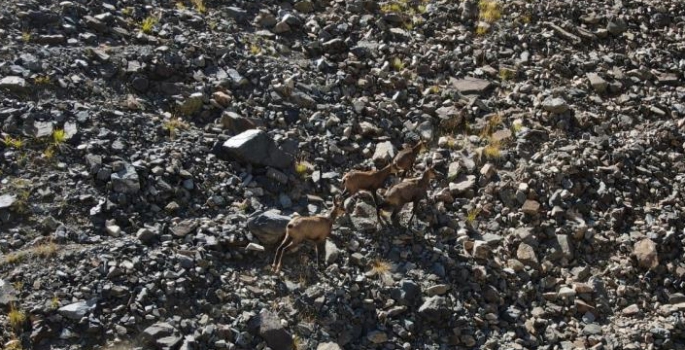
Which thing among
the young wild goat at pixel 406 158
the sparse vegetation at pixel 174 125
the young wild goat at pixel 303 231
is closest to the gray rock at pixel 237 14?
the sparse vegetation at pixel 174 125

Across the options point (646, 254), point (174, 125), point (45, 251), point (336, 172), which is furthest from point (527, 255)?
point (45, 251)

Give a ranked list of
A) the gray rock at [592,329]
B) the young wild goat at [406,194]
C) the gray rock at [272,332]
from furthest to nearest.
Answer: the young wild goat at [406,194]
the gray rock at [592,329]
the gray rock at [272,332]

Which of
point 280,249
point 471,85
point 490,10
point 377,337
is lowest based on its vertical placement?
point 377,337

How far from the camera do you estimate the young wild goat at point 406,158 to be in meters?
12.6

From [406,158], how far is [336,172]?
1.23 metres

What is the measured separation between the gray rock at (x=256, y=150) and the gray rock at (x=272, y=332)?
3.32 metres

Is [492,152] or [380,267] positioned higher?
[492,152]

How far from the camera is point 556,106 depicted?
14320 mm

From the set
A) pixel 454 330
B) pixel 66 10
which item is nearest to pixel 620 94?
pixel 454 330

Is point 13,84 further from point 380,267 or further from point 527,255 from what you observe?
point 527,255

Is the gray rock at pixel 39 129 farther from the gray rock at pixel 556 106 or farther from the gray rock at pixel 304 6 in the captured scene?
the gray rock at pixel 556 106

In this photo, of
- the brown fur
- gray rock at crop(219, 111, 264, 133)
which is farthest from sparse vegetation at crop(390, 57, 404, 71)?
the brown fur

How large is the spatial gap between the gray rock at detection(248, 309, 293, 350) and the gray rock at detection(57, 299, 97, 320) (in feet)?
6.67

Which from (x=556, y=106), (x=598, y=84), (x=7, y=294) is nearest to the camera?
(x=7, y=294)
